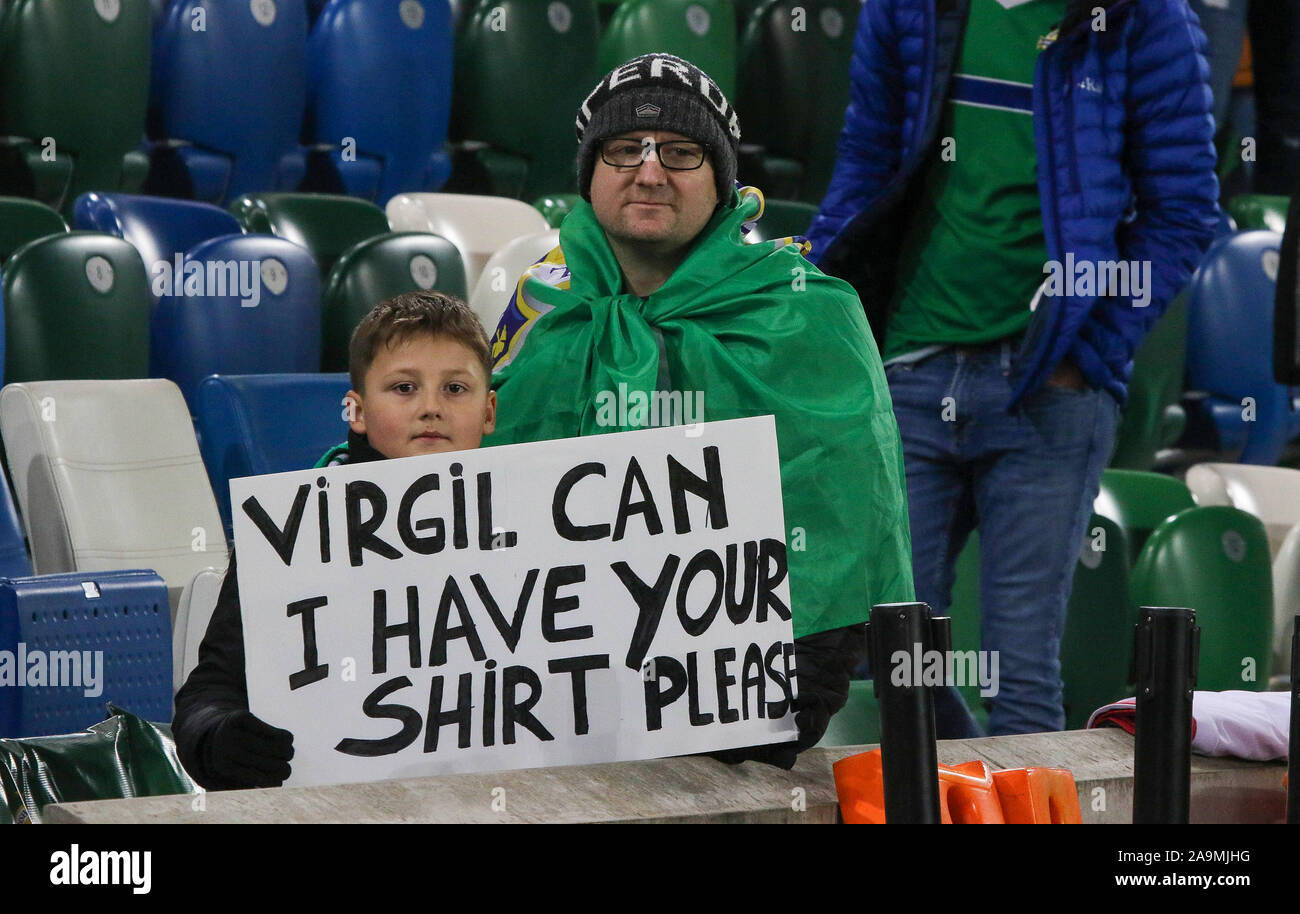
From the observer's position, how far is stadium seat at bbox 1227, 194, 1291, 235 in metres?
4.97

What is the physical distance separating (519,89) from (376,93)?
1.41 feet

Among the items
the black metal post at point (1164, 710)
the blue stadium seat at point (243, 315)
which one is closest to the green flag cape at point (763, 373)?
the black metal post at point (1164, 710)

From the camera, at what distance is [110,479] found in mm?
2855

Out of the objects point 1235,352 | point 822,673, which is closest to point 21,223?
point 822,673

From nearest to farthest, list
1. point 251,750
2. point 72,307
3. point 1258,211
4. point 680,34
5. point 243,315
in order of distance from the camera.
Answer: point 251,750
point 72,307
point 243,315
point 680,34
point 1258,211

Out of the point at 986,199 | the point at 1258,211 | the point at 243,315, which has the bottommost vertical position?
the point at 243,315

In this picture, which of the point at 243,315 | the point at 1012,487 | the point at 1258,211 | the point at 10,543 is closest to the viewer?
the point at 1012,487

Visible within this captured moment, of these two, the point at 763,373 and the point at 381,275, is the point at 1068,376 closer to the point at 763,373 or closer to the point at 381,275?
the point at 763,373

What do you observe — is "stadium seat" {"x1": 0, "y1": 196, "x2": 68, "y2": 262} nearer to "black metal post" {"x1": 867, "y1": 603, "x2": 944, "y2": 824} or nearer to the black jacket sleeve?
the black jacket sleeve

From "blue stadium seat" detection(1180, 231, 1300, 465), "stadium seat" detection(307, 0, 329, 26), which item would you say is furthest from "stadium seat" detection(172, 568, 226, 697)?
"blue stadium seat" detection(1180, 231, 1300, 465)

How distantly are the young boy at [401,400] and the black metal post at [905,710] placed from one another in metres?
0.58

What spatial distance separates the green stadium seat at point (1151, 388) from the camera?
406cm

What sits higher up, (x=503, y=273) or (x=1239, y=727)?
(x=503, y=273)

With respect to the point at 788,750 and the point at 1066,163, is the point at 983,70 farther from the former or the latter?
the point at 788,750
